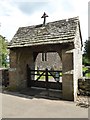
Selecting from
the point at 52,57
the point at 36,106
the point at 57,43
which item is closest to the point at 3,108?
the point at 36,106

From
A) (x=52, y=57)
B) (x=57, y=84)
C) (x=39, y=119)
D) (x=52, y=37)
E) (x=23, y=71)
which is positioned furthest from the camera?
(x=52, y=57)

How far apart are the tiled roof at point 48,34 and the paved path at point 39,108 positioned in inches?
137

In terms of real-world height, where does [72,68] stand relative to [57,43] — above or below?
below

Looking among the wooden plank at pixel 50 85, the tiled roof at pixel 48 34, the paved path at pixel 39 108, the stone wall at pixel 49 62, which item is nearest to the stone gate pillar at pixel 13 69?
the tiled roof at pixel 48 34

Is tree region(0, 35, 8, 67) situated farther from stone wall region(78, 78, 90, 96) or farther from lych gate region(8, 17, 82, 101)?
stone wall region(78, 78, 90, 96)

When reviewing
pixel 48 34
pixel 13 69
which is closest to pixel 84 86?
pixel 48 34

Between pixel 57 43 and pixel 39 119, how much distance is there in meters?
4.65

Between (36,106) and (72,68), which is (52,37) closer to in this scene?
(72,68)

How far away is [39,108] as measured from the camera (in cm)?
804

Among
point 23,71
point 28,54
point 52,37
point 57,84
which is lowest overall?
point 57,84

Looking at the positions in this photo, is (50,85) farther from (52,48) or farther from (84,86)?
(52,48)

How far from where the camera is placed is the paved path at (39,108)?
708 centimetres

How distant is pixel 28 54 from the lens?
12766 mm

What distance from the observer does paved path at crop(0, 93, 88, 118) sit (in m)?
7.08
